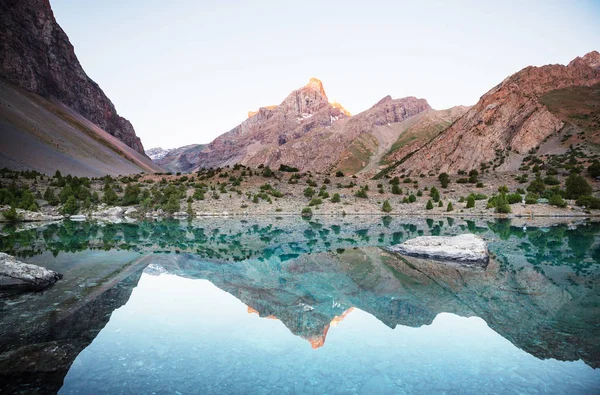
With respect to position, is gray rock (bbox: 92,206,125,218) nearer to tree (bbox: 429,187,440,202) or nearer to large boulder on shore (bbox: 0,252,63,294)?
large boulder on shore (bbox: 0,252,63,294)

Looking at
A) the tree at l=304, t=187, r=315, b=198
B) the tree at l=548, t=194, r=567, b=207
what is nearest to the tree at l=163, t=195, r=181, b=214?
the tree at l=304, t=187, r=315, b=198

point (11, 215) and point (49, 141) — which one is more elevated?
point (49, 141)

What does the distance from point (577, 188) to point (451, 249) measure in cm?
4551

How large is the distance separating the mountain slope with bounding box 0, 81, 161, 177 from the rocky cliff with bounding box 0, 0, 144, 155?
24.6 feet

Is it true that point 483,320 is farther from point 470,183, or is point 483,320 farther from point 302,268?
→ point 470,183

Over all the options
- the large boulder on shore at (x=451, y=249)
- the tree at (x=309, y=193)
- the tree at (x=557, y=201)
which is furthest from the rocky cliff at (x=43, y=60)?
the tree at (x=557, y=201)

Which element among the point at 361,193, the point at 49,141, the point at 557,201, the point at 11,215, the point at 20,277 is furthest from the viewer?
the point at 49,141

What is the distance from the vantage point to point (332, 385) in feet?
19.3

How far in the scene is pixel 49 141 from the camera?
357 feet

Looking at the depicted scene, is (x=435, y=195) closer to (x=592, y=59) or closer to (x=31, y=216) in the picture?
(x=31, y=216)

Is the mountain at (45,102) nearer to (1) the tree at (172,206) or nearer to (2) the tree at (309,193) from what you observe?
(1) the tree at (172,206)

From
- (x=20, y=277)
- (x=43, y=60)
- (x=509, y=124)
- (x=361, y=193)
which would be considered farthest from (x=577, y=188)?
(x=43, y=60)

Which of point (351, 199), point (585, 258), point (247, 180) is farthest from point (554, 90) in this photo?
point (585, 258)

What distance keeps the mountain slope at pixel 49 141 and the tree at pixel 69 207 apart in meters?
48.5
